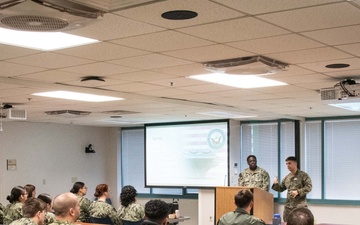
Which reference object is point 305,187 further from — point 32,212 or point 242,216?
point 32,212

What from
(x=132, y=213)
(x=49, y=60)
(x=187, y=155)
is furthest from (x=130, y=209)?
(x=187, y=155)

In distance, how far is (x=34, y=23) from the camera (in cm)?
365

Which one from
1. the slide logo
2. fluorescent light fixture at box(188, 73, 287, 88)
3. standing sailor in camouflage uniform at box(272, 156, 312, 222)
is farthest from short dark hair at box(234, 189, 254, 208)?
the slide logo

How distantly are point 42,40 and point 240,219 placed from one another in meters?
2.37

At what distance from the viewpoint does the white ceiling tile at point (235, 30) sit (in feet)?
13.0

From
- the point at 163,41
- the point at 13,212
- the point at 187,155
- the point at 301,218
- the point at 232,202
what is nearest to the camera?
the point at 301,218

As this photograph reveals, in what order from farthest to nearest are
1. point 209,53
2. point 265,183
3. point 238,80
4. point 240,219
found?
point 265,183 → point 238,80 → point 240,219 → point 209,53

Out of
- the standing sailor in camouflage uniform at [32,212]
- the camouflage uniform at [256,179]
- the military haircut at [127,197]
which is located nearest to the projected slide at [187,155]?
the camouflage uniform at [256,179]

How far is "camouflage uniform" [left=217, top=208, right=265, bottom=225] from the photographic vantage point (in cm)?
530

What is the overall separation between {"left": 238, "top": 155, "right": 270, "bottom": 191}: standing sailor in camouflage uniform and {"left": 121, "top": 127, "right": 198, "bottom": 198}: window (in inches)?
145

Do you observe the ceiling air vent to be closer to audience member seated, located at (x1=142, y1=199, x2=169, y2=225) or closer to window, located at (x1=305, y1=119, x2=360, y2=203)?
audience member seated, located at (x1=142, y1=199, x2=169, y2=225)

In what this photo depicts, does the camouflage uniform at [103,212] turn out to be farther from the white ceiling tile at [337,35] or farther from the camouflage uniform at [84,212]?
the white ceiling tile at [337,35]

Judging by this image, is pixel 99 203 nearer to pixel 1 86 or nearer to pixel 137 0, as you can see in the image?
pixel 1 86

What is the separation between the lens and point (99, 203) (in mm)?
7543
